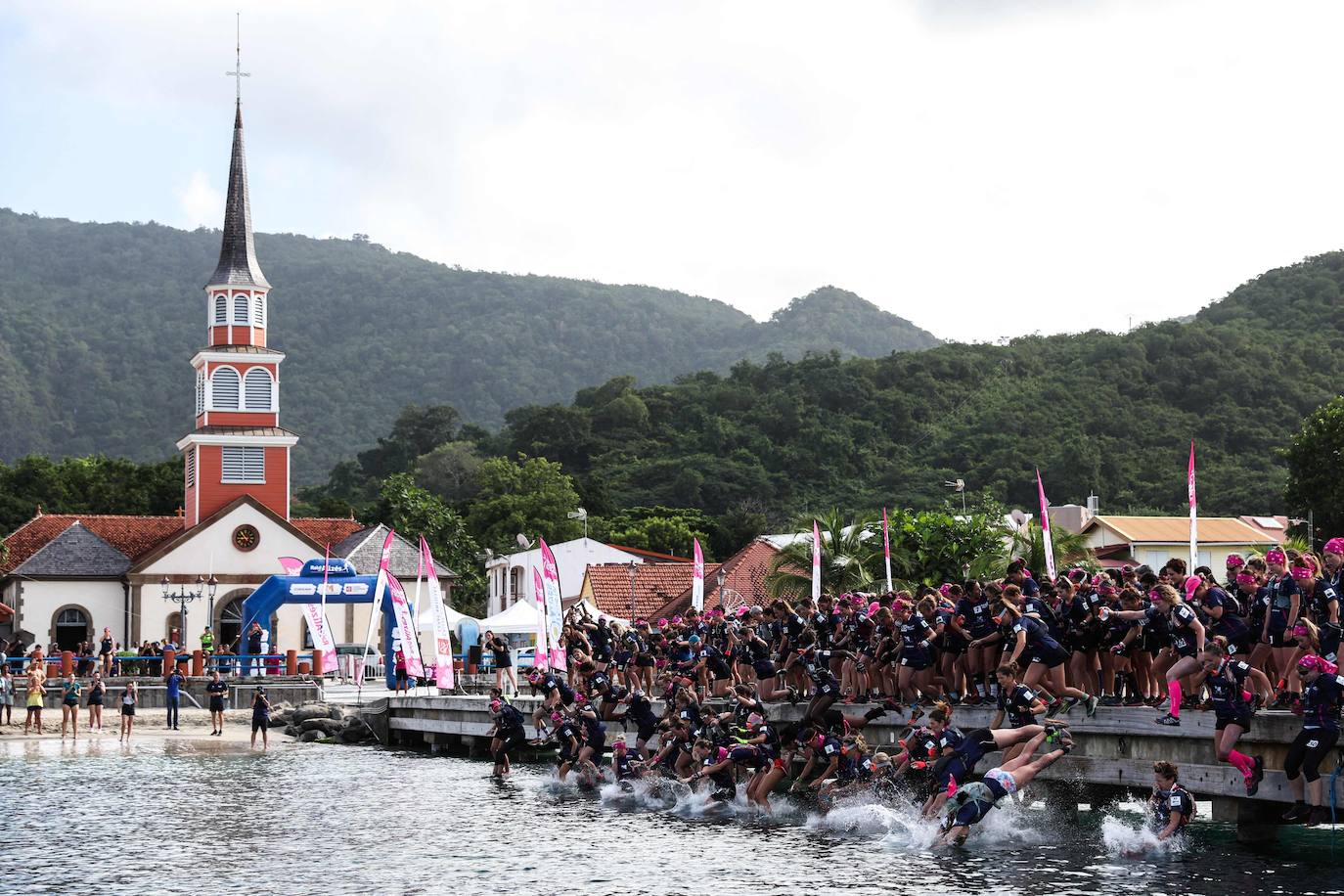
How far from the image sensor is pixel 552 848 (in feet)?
77.6

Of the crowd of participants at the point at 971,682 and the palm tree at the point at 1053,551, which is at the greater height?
the palm tree at the point at 1053,551

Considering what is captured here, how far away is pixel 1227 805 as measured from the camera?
20969 millimetres

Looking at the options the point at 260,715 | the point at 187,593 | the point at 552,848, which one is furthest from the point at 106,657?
the point at 552,848

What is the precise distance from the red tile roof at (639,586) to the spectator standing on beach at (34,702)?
85.8ft

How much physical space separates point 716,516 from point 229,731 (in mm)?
63317

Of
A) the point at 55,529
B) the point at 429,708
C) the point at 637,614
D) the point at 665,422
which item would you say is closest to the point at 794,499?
the point at 665,422

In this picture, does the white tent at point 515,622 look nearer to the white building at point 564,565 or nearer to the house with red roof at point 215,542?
the house with red roof at point 215,542

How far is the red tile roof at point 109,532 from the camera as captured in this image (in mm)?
70500

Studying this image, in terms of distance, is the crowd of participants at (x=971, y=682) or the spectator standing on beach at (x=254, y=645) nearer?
the crowd of participants at (x=971, y=682)

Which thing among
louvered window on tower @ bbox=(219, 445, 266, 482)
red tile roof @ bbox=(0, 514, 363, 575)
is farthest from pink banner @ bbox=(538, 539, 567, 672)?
louvered window on tower @ bbox=(219, 445, 266, 482)

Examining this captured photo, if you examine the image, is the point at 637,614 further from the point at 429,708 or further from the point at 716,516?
the point at 716,516

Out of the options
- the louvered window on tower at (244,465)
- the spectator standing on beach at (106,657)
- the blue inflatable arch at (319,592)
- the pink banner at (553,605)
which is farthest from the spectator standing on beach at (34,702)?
the louvered window on tower at (244,465)

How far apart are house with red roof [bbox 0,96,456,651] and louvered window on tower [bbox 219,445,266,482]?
5 centimetres

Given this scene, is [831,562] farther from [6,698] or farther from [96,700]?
[6,698]
